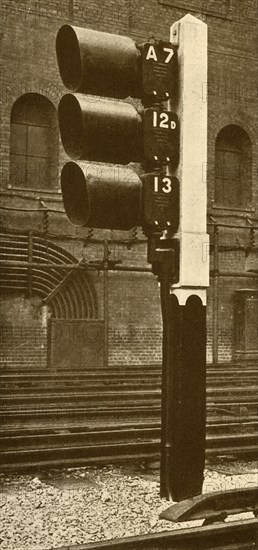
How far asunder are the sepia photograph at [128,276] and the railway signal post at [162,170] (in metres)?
0.01

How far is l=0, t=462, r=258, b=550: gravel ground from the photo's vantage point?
437 cm

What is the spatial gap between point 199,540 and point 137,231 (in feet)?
38.2

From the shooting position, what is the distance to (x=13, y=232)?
550 inches

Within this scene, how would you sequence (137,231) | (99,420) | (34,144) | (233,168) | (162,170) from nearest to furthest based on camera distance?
(162,170) → (99,420) → (34,144) → (137,231) → (233,168)

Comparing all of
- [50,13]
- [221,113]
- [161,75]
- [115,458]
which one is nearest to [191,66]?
[161,75]

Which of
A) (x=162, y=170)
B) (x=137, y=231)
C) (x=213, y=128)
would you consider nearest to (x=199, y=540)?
(x=162, y=170)

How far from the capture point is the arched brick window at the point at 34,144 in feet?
47.6

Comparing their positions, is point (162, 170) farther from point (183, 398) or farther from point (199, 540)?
point (199, 540)

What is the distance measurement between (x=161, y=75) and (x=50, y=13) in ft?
35.8

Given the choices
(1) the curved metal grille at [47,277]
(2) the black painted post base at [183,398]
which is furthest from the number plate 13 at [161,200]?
(1) the curved metal grille at [47,277]

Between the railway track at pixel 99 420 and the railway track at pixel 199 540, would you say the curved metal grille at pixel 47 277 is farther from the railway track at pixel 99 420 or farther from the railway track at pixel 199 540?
the railway track at pixel 199 540

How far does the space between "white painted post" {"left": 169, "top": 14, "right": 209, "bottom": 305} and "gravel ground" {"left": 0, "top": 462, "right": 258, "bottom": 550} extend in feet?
4.56

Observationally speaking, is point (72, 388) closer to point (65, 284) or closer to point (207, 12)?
point (65, 284)

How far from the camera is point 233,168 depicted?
1698 centimetres
